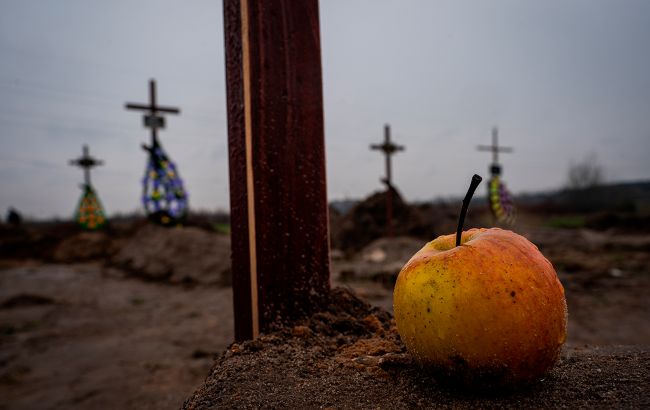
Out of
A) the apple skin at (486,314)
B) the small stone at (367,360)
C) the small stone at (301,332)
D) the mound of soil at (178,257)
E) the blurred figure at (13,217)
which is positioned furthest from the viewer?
the blurred figure at (13,217)

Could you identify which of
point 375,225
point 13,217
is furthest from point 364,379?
point 13,217

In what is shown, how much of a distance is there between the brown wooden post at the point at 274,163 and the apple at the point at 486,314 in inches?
27.3

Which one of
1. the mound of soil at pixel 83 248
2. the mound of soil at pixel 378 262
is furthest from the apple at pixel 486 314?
the mound of soil at pixel 83 248

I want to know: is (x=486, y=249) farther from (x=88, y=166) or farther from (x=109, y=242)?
(x=88, y=166)

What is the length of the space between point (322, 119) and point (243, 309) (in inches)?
40.0

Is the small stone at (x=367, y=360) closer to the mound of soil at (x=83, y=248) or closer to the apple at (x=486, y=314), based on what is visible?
the apple at (x=486, y=314)

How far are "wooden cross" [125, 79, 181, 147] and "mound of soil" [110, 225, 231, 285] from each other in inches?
154

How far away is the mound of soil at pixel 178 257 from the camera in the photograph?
12203 mm

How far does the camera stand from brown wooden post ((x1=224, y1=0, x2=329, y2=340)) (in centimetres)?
181

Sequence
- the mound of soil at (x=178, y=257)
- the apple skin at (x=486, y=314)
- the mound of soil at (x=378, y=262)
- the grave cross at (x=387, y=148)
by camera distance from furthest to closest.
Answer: the grave cross at (x=387, y=148) < the mound of soil at (x=178, y=257) < the mound of soil at (x=378, y=262) < the apple skin at (x=486, y=314)

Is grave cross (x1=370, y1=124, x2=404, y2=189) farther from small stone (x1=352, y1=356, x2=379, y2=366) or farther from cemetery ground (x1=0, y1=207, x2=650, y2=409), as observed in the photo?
small stone (x1=352, y1=356, x2=379, y2=366)

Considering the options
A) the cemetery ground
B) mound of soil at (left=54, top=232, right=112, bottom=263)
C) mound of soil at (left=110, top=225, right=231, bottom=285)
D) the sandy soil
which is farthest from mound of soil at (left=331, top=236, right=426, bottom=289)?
mound of soil at (left=54, top=232, right=112, bottom=263)

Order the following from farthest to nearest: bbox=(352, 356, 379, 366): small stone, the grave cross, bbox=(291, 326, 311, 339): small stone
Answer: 1. the grave cross
2. bbox=(291, 326, 311, 339): small stone
3. bbox=(352, 356, 379, 366): small stone

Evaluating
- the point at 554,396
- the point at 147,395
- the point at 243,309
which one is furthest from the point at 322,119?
the point at 147,395
